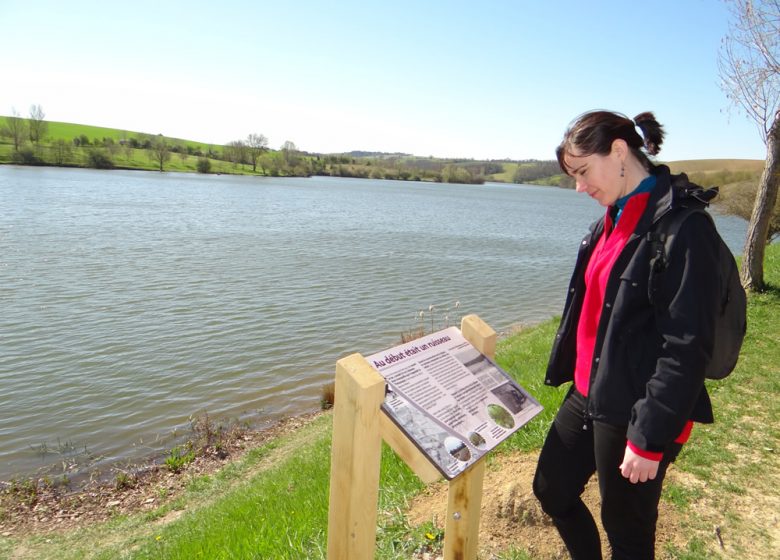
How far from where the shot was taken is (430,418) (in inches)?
95.6

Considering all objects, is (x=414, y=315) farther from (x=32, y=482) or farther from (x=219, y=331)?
(x=32, y=482)

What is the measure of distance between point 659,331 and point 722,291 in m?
0.29

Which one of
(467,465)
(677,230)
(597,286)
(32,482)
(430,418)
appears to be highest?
(677,230)

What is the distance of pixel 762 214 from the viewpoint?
10.4 m

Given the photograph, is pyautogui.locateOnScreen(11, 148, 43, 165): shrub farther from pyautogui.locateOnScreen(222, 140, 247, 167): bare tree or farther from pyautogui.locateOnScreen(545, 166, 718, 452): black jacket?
pyautogui.locateOnScreen(545, 166, 718, 452): black jacket

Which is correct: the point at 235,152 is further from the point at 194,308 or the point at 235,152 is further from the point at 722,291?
the point at 722,291

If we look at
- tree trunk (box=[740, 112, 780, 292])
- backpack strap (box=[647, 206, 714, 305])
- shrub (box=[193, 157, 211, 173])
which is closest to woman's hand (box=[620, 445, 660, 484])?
backpack strap (box=[647, 206, 714, 305])

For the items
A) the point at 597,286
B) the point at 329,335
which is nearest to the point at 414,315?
the point at 329,335

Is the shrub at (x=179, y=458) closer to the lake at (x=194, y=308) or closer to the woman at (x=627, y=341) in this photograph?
the lake at (x=194, y=308)

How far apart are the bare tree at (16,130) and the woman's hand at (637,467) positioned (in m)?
100

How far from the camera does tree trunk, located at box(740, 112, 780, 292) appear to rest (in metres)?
10.1

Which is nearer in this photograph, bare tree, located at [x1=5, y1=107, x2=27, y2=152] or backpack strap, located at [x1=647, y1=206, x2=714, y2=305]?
backpack strap, located at [x1=647, y1=206, x2=714, y2=305]

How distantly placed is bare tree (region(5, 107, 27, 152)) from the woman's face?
326 ft

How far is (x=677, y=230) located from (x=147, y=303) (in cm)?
1657
